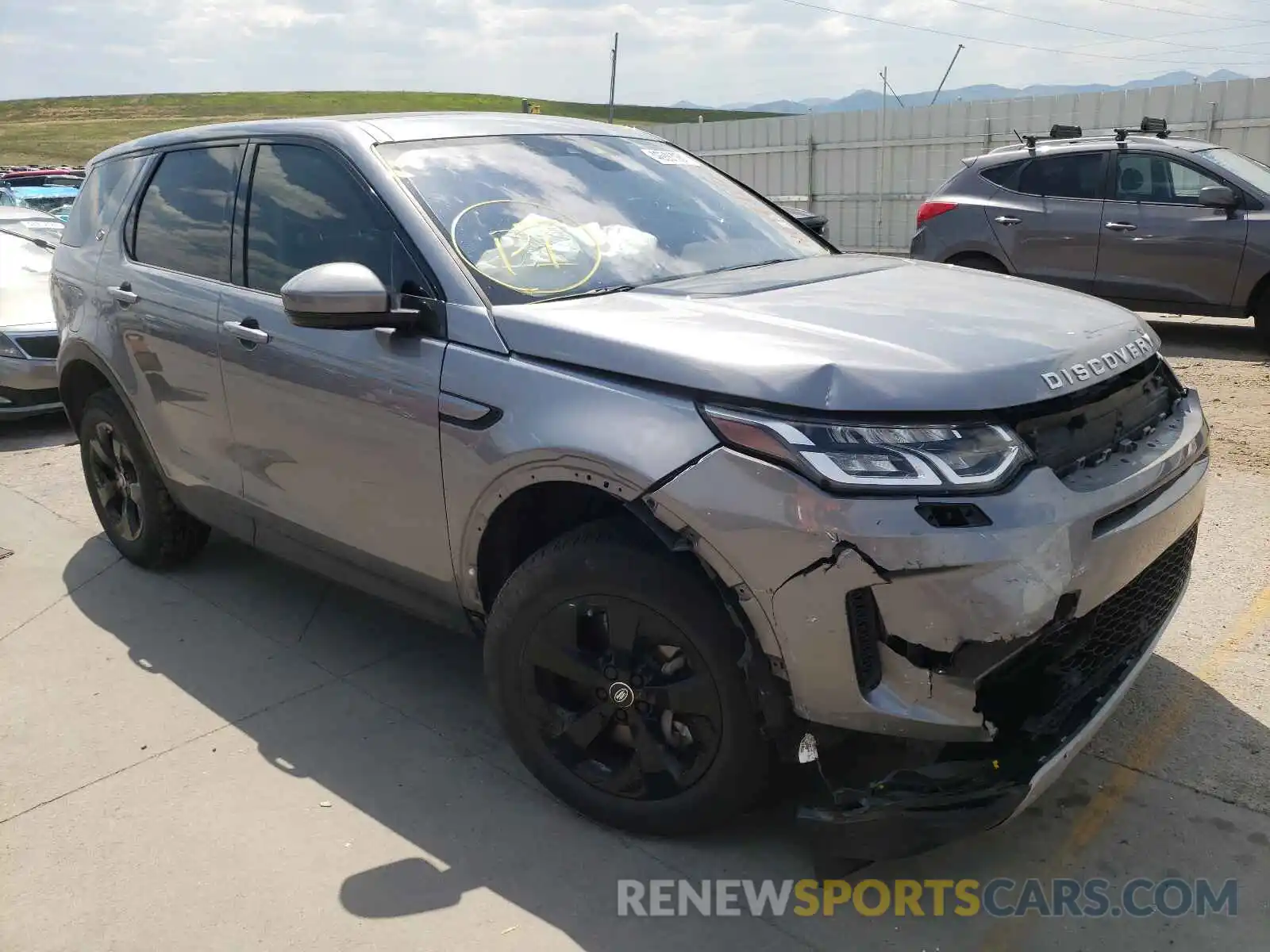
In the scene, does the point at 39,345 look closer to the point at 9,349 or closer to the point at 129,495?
the point at 9,349

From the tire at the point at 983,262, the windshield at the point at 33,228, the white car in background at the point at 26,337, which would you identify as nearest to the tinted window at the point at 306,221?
the white car in background at the point at 26,337

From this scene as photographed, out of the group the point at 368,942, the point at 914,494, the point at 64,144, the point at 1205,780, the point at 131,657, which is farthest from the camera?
the point at 64,144

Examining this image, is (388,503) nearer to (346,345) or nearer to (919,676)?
(346,345)

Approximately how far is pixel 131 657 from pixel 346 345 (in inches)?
68.9

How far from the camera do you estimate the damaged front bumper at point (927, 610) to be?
2.28 metres

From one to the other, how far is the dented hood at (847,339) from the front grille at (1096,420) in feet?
0.14

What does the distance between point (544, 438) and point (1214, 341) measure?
8128 mm

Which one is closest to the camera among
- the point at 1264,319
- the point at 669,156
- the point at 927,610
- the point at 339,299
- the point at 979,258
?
the point at 927,610

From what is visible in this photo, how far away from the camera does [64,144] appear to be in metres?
64.3

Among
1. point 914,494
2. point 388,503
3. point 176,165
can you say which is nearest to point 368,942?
point 388,503

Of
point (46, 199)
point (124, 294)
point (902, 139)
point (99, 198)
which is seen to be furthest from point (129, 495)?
point (902, 139)

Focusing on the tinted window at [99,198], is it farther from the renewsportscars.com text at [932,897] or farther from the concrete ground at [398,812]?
the renewsportscars.com text at [932,897]

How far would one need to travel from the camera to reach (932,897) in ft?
8.74

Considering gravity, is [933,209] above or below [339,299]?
below
